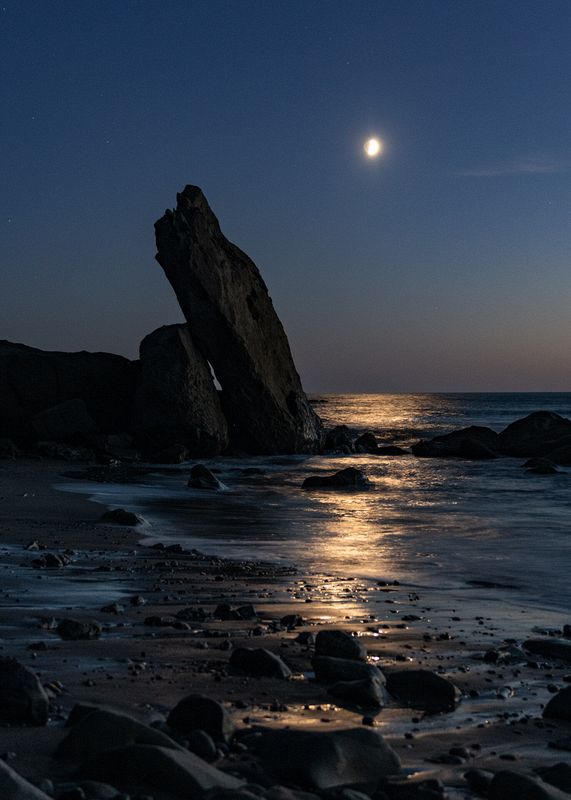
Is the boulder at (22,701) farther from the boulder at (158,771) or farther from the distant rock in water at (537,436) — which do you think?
the distant rock in water at (537,436)

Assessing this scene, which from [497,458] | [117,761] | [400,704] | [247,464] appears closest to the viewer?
[117,761]

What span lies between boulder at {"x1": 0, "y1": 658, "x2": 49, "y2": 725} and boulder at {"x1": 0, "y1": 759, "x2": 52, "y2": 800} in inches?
38.2

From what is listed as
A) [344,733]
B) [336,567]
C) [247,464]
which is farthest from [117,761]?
[247,464]

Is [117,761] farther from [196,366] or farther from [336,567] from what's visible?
[196,366]

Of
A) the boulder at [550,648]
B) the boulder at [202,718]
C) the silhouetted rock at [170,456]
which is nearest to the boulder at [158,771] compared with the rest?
the boulder at [202,718]

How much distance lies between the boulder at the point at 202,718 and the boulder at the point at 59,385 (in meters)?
25.9

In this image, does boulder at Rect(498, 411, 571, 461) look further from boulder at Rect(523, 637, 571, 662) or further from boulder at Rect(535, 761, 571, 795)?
boulder at Rect(535, 761, 571, 795)

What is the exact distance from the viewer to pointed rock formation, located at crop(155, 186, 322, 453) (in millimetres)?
29375

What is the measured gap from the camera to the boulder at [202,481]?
19.6 meters

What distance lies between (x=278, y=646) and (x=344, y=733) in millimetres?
1980

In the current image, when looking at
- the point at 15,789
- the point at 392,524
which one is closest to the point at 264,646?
the point at 15,789

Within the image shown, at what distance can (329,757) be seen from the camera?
136 inches

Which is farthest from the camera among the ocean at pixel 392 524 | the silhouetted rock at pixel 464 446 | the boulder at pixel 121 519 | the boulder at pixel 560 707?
the silhouetted rock at pixel 464 446

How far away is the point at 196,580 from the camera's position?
8031 millimetres
